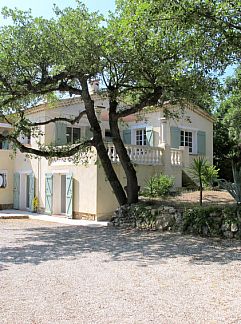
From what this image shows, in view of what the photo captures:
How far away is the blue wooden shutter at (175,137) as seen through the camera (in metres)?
21.5

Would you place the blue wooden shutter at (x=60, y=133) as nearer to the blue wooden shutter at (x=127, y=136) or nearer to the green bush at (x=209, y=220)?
the blue wooden shutter at (x=127, y=136)

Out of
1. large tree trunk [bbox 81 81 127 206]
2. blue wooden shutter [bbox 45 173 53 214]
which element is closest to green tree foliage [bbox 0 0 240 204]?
large tree trunk [bbox 81 81 127 206]

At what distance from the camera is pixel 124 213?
14234mm

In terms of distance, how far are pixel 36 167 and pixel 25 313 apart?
1717cm

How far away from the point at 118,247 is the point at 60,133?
39.0ft

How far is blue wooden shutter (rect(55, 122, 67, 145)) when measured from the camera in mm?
20594

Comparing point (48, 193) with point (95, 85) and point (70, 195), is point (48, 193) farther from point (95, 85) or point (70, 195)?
point (95, 85)

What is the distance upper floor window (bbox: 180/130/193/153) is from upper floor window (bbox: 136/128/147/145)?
2.20 m

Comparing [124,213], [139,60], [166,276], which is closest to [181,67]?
[139,60]

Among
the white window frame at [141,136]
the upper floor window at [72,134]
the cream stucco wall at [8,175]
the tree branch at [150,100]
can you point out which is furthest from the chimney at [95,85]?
the cream stucco wall at [8,175]

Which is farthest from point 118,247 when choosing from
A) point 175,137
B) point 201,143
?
point 201,143

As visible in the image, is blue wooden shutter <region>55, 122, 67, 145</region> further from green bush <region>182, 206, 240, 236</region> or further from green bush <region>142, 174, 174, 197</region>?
green bush <region>182, 206, 240, 236</region>

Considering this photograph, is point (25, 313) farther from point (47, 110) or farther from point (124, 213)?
point (47, 110)

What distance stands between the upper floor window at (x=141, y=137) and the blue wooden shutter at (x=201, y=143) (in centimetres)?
341
